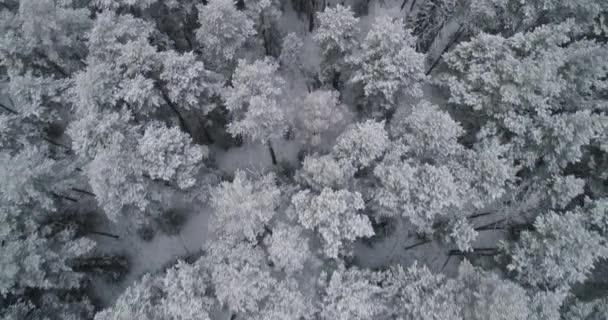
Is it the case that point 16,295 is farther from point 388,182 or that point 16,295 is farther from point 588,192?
point 588,192

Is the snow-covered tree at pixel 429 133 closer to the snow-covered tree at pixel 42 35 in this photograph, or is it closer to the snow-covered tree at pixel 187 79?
the snow-covered tree at pixel 187 79

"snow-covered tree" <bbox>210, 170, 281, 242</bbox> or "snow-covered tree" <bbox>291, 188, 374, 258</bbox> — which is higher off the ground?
"snow-covered tree" <bbox>291, 188, 374, 258</bbox>

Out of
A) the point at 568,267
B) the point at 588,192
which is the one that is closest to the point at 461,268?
the point at 568,267

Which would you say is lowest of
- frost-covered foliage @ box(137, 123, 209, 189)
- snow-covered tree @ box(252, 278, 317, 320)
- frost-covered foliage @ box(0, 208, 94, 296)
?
frost-covered foliage @ box(0, 208, 94, 296)

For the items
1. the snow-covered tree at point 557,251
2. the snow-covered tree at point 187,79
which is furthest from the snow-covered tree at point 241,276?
the snow-covered tree at point 557,251

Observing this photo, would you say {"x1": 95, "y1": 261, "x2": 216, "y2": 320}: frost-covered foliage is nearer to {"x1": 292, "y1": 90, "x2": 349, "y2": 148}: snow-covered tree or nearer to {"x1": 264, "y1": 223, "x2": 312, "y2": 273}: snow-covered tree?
{"x1": 264, "y1": 223, "x2": 312, "y2": 273}: snow-covered tree

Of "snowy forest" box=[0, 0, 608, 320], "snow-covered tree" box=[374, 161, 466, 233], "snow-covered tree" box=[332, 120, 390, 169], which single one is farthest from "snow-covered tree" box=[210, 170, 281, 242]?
"snow-covered tree" box=[374, 161, 466, 233]

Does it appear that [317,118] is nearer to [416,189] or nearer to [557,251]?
[416,189]
